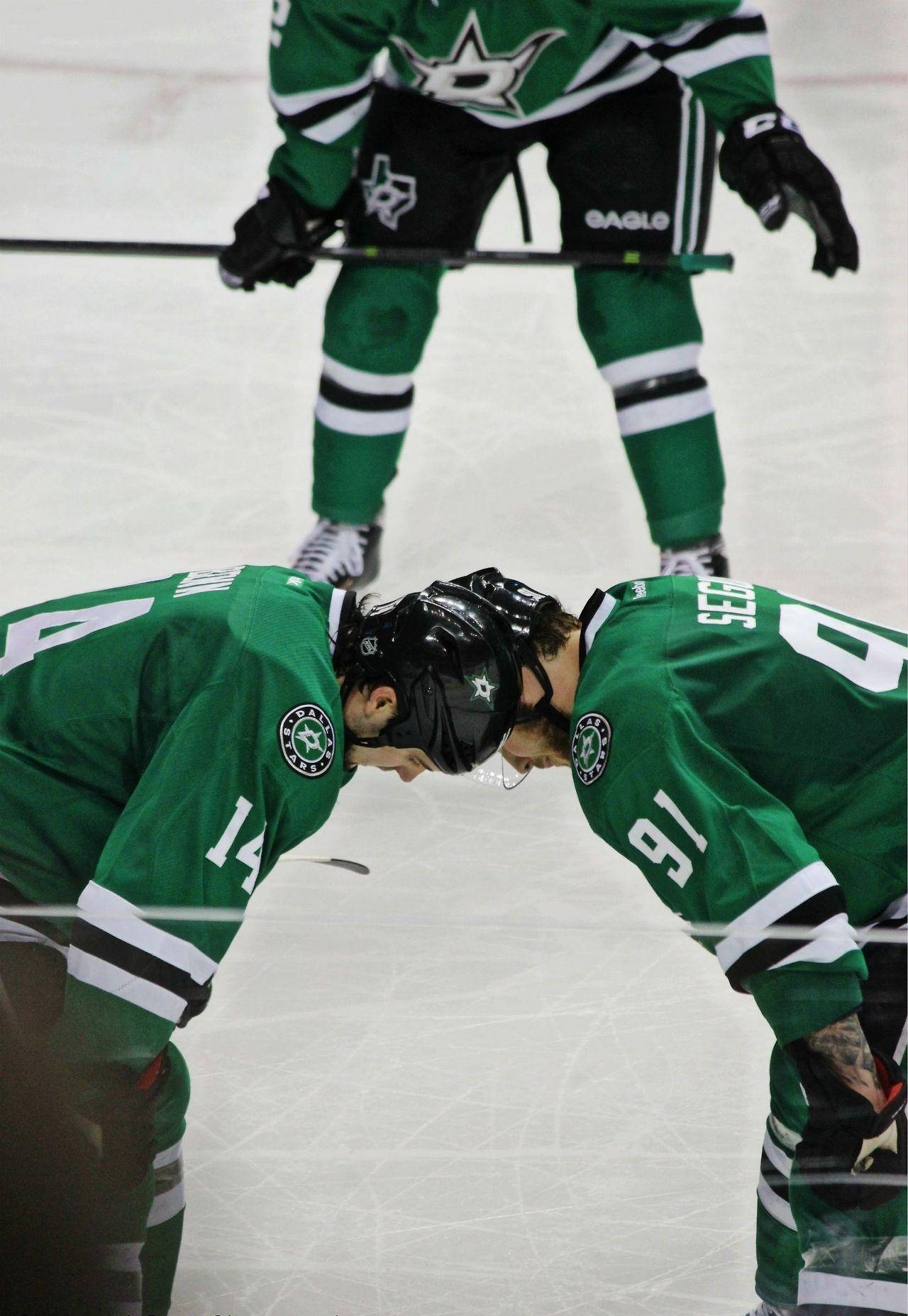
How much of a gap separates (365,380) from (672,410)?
48cm

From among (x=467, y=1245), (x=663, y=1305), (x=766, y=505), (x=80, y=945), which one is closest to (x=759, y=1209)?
(x=663, y=1305)

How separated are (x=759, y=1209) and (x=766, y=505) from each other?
1.79 metres

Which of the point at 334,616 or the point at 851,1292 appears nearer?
the point at 851,1292

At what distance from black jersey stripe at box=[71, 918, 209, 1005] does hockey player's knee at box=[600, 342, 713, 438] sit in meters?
1.49

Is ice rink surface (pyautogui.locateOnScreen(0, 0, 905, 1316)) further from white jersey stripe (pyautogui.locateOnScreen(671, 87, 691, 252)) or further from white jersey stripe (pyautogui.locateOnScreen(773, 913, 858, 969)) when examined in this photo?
white jersey stripe (pyautogui.locateOnScreen(671, 87, 691, 252))

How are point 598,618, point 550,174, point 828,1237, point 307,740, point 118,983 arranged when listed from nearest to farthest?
1. point 828,1237
2. point 118,983
3. point 307,740
4. point 598,618
5. point 550,174

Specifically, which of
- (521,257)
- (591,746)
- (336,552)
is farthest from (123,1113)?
(521,257)

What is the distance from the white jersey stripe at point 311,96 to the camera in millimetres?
2682

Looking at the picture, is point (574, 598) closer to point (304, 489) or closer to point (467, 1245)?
point (304, 489)

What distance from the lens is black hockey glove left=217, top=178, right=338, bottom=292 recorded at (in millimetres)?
2803

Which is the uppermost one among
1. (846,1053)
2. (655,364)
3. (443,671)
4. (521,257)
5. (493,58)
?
(493,58)

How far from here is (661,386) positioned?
108 inches

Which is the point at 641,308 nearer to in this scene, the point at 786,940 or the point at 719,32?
the point at 719,32

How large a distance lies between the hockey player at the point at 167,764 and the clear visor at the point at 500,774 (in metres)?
0.16
